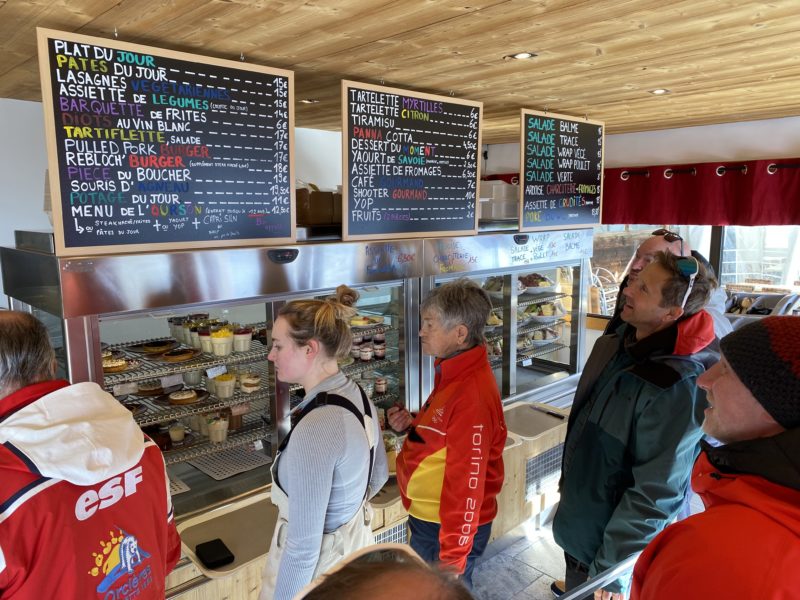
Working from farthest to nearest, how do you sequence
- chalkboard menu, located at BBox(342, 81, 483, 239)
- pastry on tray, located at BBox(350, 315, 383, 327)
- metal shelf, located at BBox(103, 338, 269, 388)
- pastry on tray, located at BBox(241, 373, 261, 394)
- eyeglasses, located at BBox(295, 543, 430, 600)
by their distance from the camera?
pastry on tray, located at BBox(350, 315, 383, 327) → chalkboard menu, located at BBox(342, 81, 483, 239) → pastry on tray, located at BBox(241, 373, 261, 394) → metal shelf, located at BBox(103, 338, 269, 388) → eyeglasses, located at BBox(295, 543, 430, 600)

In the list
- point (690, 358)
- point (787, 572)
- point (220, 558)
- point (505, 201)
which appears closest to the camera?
point (787, 572)

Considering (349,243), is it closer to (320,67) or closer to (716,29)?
(320,67)

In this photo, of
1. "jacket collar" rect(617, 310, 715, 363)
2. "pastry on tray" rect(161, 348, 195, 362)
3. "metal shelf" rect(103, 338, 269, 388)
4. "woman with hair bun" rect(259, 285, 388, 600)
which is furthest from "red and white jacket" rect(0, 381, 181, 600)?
"jacket collar" rect(617, 310, 715, 363)

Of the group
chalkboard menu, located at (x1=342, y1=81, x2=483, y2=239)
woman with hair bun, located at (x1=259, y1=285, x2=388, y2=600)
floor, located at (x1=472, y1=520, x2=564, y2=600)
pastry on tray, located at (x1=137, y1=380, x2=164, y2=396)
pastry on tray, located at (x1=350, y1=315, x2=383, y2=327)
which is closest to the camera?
woman with hair bun, located at (x1=259, y1=285, x2=388, y2=600)

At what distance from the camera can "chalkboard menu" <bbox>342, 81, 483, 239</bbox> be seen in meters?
3.16

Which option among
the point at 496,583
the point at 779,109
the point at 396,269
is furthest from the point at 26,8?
the point at 779,109

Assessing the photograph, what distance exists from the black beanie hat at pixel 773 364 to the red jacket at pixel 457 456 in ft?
3.73

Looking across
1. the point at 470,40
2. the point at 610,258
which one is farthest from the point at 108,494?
the point at 610,258

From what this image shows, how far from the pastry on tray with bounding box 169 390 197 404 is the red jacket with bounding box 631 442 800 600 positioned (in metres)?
2.25

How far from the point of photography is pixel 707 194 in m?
5.59

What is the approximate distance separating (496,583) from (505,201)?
8.88ft

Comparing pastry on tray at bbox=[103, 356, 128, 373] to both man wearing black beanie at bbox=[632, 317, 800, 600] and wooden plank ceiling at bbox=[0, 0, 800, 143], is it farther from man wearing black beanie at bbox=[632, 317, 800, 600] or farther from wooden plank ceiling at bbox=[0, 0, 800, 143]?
man wearing black beanie at bbox=[632, 317, 800, 600]

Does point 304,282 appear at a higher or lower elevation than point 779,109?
lower

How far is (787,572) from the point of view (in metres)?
0.88
